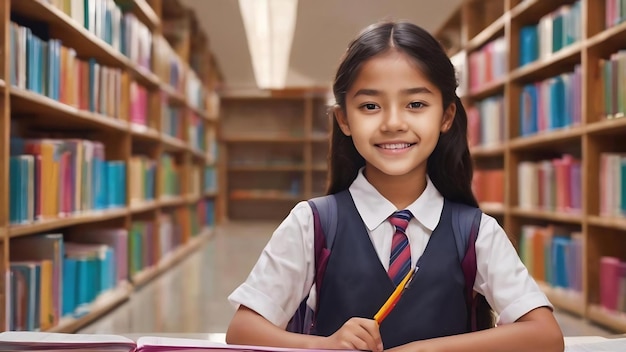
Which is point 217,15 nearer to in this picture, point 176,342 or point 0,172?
point 0,172

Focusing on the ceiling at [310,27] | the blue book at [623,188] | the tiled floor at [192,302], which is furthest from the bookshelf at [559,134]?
the ceiling at [310,27]

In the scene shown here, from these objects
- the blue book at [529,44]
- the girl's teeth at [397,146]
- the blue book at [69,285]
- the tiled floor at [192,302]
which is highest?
the blue book at [529,44]

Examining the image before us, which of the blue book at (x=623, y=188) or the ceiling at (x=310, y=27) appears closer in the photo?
the blue book at (x=623, y=188)

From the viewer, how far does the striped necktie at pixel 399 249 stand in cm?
88

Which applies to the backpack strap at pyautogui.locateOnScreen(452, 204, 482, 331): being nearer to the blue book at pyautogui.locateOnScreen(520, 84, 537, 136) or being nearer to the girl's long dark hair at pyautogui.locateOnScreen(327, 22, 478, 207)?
the girl's long dark hair at pyautogui.locateOnScreen(327, 22, 478, 207)

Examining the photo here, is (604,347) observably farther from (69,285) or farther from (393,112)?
(69,285)

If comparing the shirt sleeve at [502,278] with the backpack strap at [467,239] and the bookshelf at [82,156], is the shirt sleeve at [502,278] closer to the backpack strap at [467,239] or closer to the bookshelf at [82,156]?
the backpack strap at [467,239]

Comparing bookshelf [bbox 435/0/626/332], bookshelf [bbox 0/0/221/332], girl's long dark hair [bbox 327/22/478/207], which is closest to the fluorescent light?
bookshelf [bbox 0/0/221/332]

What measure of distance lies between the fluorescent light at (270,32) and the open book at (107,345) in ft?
11.3

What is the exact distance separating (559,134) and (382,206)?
2.02 metres

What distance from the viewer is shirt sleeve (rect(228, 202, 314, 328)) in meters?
0.84

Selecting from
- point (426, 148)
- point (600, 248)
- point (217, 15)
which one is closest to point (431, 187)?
point (426, 148)

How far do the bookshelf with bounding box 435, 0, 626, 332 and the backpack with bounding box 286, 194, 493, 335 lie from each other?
1.10m

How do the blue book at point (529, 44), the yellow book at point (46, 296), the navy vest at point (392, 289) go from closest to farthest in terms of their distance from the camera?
the navy vest at point (392, 289), the yellow book at point (46, 296), the blue book at point (529, 44)
